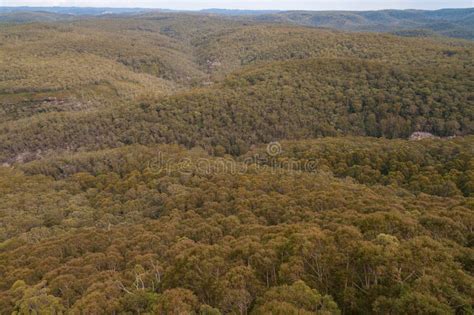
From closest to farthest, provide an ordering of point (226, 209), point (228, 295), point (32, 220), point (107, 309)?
1. point (228, 295)
2. point (107, 309)
3. point (226, 209)
4. point (32, 220)

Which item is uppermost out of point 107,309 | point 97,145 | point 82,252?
point 107,309

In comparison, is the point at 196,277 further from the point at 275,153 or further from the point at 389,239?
the point at 275,153

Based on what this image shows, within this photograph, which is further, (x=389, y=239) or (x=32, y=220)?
(x=32, y=220)

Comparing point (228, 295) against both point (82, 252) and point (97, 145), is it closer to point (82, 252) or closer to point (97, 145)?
point (82, 252)

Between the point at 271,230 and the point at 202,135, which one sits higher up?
the point at 271,230

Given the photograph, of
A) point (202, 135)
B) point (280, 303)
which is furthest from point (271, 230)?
point (202, 135)

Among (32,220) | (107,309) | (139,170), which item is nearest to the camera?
(107,309)
